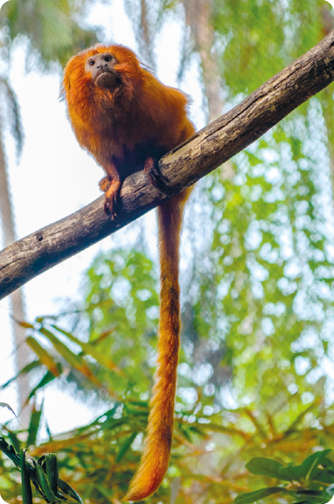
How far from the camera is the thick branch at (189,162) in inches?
36.2

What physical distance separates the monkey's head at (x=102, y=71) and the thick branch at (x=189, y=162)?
0.80 ft

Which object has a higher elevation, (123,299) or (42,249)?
(123,299)

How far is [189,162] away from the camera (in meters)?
1.03

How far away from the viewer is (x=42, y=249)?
44.3 inches

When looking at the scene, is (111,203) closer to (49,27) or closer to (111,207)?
(111,207)

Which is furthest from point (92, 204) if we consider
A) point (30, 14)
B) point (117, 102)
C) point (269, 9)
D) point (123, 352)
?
point (269, 9)

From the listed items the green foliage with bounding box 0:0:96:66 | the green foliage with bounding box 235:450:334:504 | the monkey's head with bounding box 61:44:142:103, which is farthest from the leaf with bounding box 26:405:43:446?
the green foliage with bounding box 0:0:96:66

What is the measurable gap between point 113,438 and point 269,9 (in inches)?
67.2

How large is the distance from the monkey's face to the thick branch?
9.5 inches

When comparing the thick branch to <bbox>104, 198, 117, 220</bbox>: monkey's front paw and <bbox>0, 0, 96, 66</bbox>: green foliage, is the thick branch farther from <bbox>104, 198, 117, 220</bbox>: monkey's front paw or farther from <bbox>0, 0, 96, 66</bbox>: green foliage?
<bbox>0, 0, 96, 66</bbox>: green foliage

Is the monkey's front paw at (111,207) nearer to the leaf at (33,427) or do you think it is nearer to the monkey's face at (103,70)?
the monkey's face at (103,70)

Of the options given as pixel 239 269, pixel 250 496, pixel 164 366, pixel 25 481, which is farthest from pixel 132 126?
pixel 239 269

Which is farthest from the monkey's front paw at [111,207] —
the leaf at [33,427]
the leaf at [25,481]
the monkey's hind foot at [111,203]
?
the leaf at [33,427]

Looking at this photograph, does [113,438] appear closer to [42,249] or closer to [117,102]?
[42,249]
